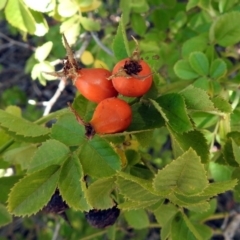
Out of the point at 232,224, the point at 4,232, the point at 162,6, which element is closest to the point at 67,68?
the point at 162,6

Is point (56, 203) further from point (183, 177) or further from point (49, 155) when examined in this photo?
point (183, 177)

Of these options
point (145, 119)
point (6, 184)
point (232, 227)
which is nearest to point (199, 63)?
point (145, 119)

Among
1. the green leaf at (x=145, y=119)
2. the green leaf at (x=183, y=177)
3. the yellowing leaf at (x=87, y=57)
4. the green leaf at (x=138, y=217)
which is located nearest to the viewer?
the green leaf at (x=183, y=177)

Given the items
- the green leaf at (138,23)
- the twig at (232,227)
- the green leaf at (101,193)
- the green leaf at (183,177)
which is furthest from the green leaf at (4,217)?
the twig at (232,227)

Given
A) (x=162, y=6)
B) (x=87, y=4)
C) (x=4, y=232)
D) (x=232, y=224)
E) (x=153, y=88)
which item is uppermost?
(x=153, y=88)

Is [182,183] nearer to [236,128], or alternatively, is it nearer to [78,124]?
[78,124]

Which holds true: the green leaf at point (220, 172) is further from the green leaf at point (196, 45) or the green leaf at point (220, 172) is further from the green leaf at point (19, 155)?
the green leaf at point (19, 155)
